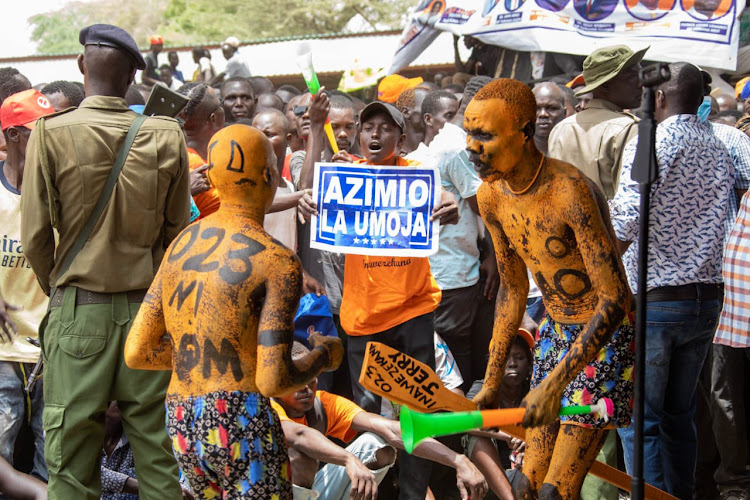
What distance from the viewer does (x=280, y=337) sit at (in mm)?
3295

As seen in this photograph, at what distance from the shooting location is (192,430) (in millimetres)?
3367

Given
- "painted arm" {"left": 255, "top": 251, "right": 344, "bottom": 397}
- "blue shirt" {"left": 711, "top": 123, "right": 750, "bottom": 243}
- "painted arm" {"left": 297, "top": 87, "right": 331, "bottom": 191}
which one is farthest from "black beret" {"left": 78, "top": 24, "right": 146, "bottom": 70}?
"blue shirt" {"left": 711, "top": 123, "right": 750, "bottom": 243}

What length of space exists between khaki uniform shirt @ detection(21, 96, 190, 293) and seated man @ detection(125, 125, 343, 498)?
0.88 metres

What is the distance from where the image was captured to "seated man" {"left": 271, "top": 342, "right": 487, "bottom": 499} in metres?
4.72

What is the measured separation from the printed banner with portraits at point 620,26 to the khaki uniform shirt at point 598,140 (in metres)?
3.19

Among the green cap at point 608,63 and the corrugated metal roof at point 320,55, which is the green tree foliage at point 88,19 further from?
the green cap at point 608,63

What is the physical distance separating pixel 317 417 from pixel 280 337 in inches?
75.9

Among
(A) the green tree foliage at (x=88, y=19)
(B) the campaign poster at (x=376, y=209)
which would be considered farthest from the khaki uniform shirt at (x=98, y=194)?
(A) the green tree foliage at (x=88, y=19)

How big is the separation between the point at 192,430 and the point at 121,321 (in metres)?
1.12

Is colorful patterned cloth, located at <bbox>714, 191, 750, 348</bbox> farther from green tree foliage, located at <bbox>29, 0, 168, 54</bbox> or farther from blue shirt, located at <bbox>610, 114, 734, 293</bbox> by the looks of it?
green tree foliage, located at <bbox>29, 0, 168, 54</bbox>

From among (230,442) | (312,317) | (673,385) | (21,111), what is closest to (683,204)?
(673,385)

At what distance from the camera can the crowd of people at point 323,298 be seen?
3.42m

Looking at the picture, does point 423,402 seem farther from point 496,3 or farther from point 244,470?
point 496,3

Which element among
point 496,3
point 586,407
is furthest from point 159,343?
point 496,3
